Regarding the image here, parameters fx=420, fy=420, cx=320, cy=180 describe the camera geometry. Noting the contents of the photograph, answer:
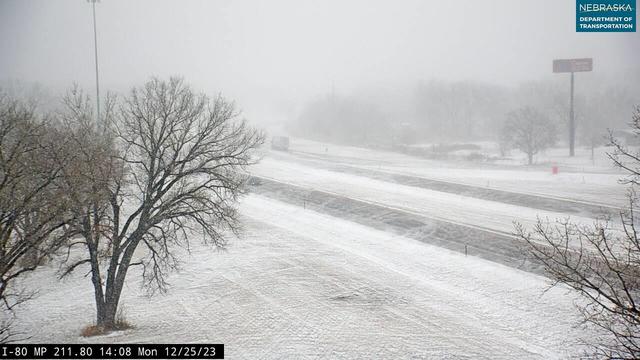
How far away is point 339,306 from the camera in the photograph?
733 inches

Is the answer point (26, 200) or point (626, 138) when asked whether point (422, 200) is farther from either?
point (626, 138)

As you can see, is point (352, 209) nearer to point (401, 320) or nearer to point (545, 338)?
point (401, 320)

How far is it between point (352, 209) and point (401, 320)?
53.4 feet

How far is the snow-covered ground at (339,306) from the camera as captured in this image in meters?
15.5

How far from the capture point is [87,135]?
19.1 metres

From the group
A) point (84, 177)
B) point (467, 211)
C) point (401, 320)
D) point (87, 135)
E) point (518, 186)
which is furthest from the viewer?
point (518, 186)

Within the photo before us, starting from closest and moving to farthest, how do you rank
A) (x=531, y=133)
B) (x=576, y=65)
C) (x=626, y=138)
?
(x=531, y=133) < (x=576, y=65) < (x=626, y=138)

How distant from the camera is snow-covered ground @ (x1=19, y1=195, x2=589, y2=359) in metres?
15.5

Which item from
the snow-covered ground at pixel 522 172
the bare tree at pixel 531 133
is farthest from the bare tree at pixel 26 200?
the bare tree at pixel 531 133

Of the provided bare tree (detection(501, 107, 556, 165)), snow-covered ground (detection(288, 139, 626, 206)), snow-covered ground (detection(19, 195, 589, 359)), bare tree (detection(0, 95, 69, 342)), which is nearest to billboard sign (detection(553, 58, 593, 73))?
bare tree (detection(501, 107, 556, 165))

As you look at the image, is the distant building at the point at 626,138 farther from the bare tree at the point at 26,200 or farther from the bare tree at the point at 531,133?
the bare tree at the point at 26,200

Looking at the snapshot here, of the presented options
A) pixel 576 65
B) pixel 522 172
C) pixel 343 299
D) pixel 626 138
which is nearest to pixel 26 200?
pixel 343 299

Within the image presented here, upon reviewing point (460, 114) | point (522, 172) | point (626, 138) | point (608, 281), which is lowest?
point (608, 281)

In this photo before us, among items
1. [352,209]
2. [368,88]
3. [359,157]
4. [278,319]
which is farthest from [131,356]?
[368,88]
